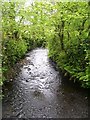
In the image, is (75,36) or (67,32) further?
(67,32)

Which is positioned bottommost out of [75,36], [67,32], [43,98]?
[43,98]

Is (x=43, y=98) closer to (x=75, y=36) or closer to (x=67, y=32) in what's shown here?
(x=75, y=36)

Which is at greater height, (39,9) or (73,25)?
(39,9)

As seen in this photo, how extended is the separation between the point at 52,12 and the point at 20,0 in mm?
4737

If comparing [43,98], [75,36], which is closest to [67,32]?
[75,36]

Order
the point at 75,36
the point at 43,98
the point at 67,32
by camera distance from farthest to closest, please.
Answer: the point at 67,32 < the point at 75,36 < the point at 43,98

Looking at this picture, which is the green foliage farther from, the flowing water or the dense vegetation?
the flowing water

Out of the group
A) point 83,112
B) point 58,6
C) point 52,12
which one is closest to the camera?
point 83,112

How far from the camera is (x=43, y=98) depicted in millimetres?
8805

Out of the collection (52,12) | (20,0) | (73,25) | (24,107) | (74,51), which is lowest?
(24,107)

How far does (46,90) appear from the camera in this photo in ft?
32.1

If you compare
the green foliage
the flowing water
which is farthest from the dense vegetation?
the flowing water

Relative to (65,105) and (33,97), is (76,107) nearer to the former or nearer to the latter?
(65,105)

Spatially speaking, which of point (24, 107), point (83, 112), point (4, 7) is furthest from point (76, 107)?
point (4, 7)
